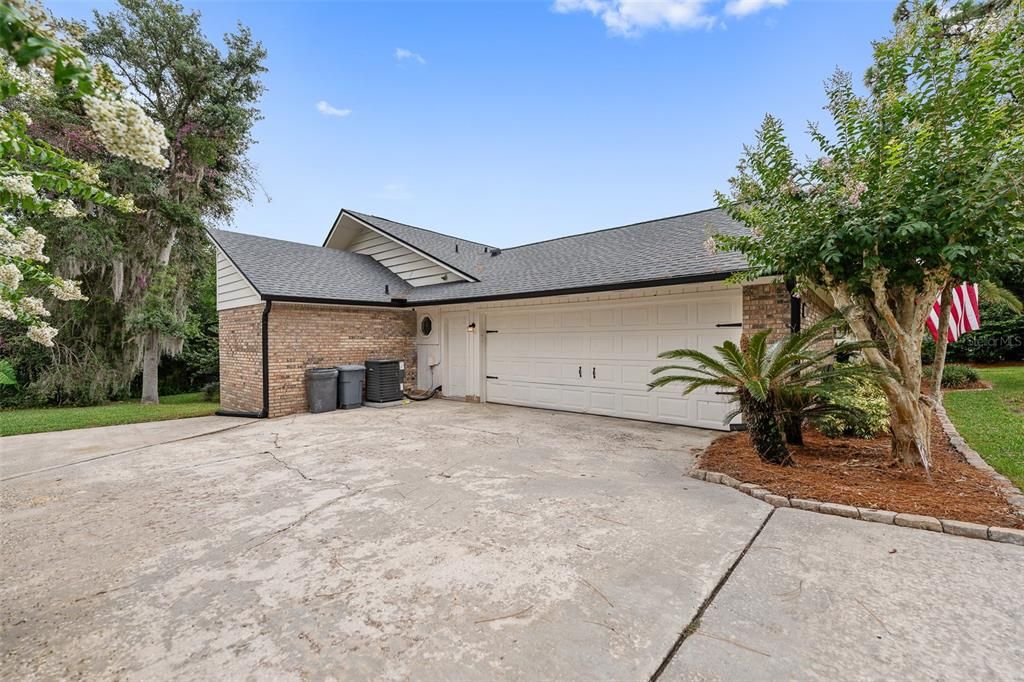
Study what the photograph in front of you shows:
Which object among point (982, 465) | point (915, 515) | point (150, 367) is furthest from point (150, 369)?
point (982, 465)

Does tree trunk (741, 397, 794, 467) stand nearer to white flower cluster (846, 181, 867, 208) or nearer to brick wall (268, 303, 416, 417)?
white flower cluster (846, 181, 867, 208)

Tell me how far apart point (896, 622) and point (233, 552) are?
406 cm

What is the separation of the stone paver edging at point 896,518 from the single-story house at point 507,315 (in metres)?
3.30

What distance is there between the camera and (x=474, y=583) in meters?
2.55

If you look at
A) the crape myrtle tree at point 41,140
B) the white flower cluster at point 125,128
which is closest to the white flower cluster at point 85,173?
the crape myrtle tree at point 41,140

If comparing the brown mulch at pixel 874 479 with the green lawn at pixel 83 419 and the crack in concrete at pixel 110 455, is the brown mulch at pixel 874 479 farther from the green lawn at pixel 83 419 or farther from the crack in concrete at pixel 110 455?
the green lawn at pixel 83 419

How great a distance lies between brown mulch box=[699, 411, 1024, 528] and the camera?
11.0 ft

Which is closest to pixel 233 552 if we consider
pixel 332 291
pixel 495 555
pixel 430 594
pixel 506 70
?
pixel 430 594

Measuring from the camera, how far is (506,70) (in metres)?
12.0

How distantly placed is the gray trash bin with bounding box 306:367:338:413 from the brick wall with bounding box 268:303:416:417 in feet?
0.81

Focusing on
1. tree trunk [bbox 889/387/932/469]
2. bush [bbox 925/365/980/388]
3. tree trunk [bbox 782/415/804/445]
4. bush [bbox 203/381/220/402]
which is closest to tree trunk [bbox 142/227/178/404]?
bush [bbox 203/381/220/402]

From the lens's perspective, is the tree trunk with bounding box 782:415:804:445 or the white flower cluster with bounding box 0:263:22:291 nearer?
the white flower cluster with bounding box 0:263:22:291

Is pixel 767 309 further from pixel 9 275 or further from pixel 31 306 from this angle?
pixel 31 306

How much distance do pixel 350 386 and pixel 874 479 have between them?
9.04 m
